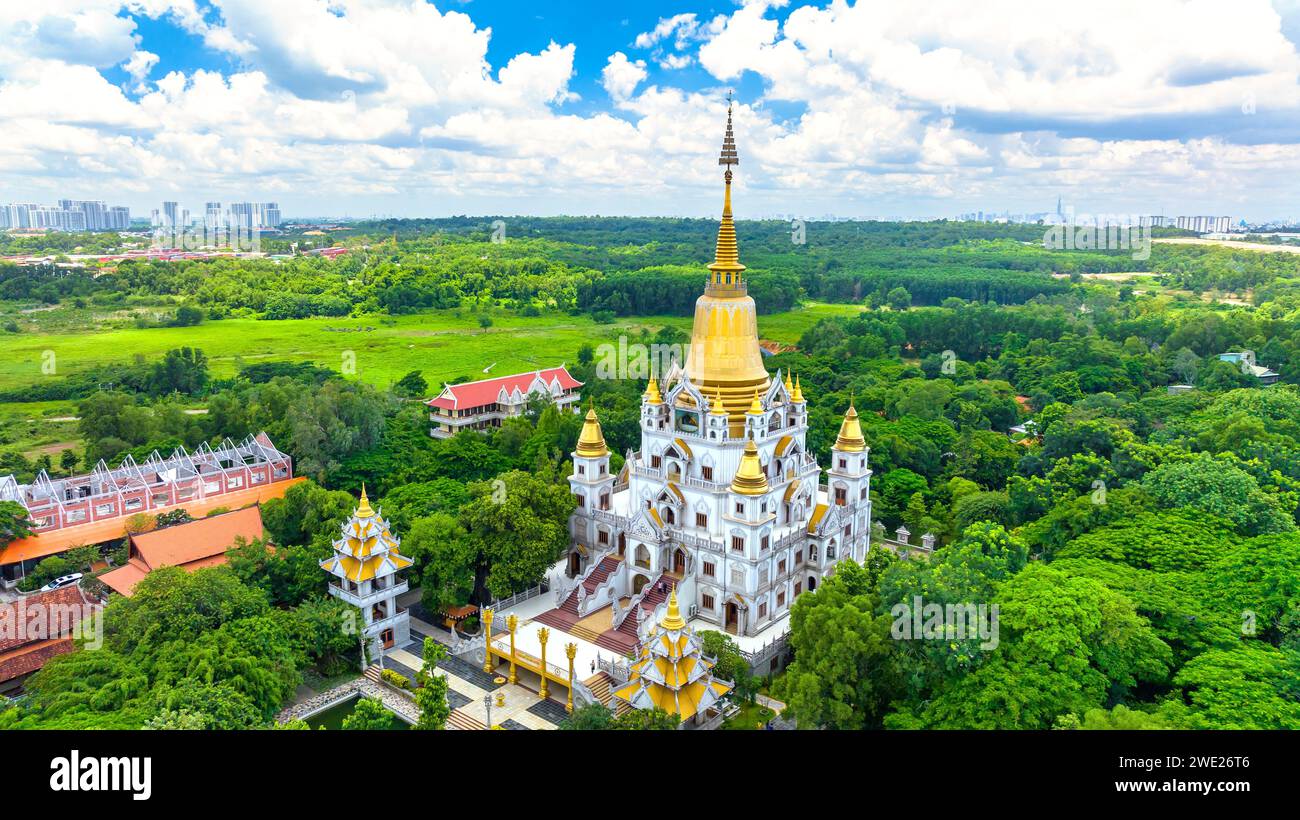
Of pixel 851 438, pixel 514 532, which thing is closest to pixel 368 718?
pixel 514 532

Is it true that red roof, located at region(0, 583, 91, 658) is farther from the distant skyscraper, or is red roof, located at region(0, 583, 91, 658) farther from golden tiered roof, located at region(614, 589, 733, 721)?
the distant skyscraper

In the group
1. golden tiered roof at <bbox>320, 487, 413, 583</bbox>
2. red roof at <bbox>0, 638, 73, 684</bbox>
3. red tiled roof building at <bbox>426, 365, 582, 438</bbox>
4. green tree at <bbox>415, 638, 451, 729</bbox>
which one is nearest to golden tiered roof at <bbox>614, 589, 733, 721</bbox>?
green tree at <bbox>415, 638, 451, 729</bbox>

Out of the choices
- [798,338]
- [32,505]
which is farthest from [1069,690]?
[798,338]

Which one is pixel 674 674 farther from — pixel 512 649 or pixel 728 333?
pixel 728 333

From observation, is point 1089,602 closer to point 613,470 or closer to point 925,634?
point 925,634

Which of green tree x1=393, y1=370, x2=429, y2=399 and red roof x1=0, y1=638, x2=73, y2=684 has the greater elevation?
green tree x1=393, y1=370, x2=429, y2=399

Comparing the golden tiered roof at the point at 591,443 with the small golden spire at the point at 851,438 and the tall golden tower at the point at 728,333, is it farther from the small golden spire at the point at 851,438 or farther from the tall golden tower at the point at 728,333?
Result: the small golden spire at the point at 851,438

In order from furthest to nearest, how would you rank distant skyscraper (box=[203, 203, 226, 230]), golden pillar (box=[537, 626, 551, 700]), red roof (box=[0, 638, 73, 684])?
1. distant skyscraper (box=[203, 203, 226, 230])
2. golden pillar (box=[537, 626, 551, 700])
3. red roof (box=[0, 638, 73, 684])

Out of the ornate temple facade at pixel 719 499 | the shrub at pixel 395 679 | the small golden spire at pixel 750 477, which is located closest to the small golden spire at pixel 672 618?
the ornate temple facade at pixel 719 499
